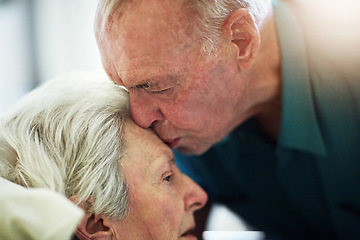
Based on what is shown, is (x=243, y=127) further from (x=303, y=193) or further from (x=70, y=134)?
(x=70, y=134)

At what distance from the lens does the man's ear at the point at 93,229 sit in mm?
1096

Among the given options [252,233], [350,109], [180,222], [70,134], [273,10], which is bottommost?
[252,233]

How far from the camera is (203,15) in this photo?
1.15m

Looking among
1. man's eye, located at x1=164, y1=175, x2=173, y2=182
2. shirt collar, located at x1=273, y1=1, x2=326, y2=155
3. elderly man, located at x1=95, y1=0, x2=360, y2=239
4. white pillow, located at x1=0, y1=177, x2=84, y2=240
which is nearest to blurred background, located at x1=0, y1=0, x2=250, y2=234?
elderly man, located at x1=95, y1=0, x2=360, y2=239

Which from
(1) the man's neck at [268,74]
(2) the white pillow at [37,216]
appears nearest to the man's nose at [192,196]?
(1) the man's neck at [268,74]

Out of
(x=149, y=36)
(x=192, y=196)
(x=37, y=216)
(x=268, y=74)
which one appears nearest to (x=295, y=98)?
(x=268, y=74)

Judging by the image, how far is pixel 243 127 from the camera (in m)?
1.65

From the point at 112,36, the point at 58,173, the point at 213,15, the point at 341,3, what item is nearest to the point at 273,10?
the point at 341,3

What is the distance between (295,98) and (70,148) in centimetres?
75

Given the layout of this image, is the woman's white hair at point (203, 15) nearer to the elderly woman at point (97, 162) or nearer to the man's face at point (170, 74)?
the man's face at point (170, 74)

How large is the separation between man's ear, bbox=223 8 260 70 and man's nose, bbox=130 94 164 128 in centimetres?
27

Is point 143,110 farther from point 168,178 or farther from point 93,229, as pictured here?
point 93,229

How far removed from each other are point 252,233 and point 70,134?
90 cm

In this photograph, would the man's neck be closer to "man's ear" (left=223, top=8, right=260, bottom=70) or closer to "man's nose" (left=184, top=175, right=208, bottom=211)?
"man's ear" (left=223, top=8, right=260, bottom=70)
